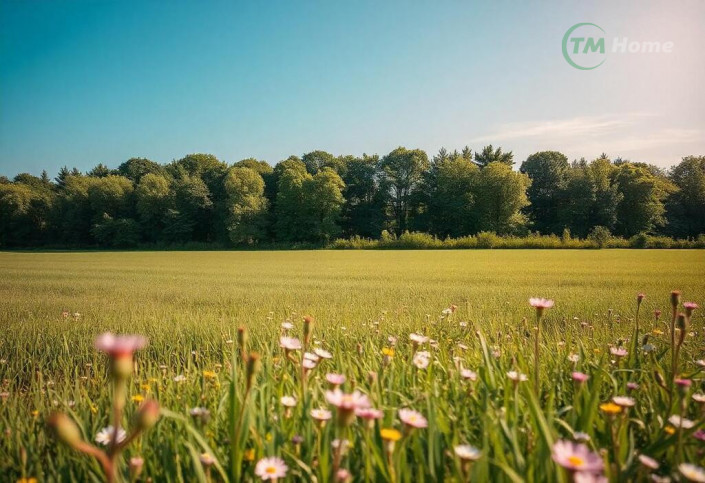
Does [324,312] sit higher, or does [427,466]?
[427,466]

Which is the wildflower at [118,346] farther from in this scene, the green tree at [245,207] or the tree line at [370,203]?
the green tree at [245,207]

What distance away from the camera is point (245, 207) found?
64.9 metres

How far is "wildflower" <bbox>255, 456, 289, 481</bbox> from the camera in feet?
3.73

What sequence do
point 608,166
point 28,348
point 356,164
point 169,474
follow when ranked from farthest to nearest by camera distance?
point 356,164 → point 608,166 → point 28,348 → point 169,474

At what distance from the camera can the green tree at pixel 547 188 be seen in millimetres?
67812

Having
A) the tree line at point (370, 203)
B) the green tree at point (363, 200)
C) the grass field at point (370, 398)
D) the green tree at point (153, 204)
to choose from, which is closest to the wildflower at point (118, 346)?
the grass field at point (370, 398)

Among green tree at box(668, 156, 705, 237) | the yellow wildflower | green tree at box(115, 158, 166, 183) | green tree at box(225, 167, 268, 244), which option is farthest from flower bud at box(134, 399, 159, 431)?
green tree at box(115, 158, 166, 183)

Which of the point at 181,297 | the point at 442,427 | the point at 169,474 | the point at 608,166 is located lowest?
the point at 181,297

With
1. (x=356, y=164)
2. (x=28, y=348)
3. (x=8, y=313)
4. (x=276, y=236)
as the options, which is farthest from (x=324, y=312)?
(x=356, y=164)

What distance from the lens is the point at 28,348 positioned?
448 centimetres

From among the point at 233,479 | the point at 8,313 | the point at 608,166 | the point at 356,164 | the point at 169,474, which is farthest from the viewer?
the point at 356,164

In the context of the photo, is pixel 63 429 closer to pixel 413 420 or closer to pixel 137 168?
pixel 413 420

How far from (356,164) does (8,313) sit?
72037mm

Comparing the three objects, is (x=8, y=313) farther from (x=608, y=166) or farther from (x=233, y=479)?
(x=608, y=166)
